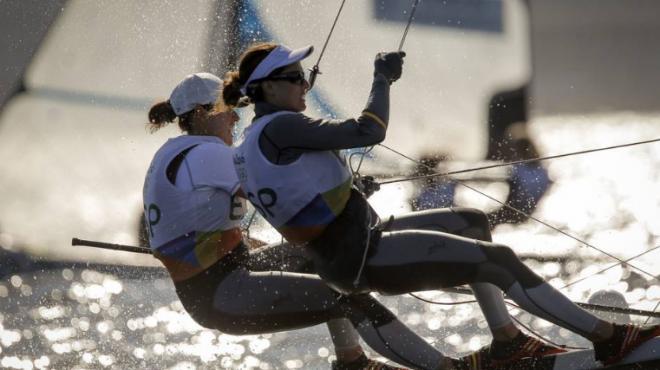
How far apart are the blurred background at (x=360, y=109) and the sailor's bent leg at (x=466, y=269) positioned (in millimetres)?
2969

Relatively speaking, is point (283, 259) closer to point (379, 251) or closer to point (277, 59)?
point (379, 251)

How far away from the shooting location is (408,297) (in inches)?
289

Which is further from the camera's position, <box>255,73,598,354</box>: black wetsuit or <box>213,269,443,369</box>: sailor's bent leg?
<box>213,269,443,369</box>: sailor's bent leg

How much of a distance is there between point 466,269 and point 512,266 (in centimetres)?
10

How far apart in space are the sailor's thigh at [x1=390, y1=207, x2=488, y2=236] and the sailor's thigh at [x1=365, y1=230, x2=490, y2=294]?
270 millimetres

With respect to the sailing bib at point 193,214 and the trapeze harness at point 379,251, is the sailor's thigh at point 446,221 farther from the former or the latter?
the sailing bib at point 193,214

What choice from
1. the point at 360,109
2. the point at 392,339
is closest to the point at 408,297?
the point at 360,109

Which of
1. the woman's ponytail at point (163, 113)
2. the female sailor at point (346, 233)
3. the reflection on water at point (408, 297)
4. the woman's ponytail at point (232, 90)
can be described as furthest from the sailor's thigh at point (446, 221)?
the reflection on water at point (408, 297)

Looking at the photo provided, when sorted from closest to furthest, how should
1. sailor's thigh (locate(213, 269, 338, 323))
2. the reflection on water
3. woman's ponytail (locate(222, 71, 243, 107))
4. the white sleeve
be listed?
woman's ponytail (locate(222, 71, 243, 107)), sailor's thigh (locate(213, 269, 338, 323)), the white sleeve, the reflection on water

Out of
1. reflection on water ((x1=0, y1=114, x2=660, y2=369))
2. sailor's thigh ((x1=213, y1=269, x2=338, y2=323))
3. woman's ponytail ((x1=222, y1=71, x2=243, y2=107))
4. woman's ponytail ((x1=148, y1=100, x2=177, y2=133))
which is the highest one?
woman's ponytail ((x1=222, y1=71, x2=243, y2=107))

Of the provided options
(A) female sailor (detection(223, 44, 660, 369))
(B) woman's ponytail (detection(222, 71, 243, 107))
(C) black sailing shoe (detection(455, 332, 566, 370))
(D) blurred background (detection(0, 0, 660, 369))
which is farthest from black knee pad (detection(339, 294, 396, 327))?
(D) blurred background (detection(0, 0, 660, 369))

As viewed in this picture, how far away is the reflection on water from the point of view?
18.8 ft

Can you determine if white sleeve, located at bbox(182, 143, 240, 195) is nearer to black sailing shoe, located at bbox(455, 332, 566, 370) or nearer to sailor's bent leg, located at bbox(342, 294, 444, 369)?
sailor's bent leg, located at bbox(342, 294, 444, 369)

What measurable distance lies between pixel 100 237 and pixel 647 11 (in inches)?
112
